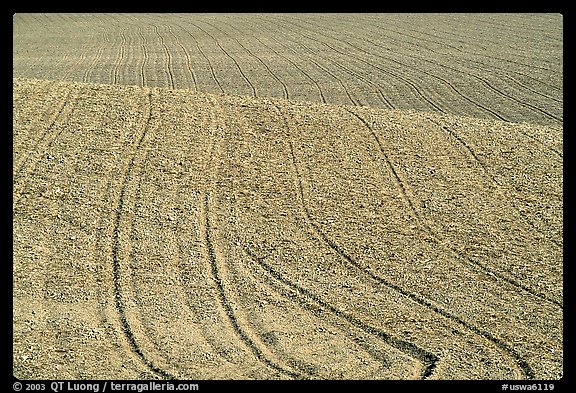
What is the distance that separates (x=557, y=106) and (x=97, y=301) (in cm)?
1198

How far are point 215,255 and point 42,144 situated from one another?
373cm

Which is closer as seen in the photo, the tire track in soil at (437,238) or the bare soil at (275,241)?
the bare soil at (275,241)

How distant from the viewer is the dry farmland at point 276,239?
5.93 meters

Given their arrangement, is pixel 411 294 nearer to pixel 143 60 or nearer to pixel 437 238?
pixel 437 238

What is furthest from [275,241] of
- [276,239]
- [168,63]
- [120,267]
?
[168,63]

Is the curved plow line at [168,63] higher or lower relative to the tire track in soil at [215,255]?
lower

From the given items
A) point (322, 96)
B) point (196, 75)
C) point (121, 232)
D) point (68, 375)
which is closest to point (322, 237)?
point (121, 232)

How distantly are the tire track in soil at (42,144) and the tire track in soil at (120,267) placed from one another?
1.15 metres

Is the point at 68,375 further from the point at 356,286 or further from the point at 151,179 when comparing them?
the point at 151,179

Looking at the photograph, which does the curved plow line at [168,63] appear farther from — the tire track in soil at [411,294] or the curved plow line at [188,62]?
the tire track in soil at [411,294]

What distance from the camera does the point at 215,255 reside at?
24.8 ft

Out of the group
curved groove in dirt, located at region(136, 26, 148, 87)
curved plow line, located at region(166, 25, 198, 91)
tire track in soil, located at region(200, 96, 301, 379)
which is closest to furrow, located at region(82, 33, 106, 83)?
curved groove in dirt, located at region(136, 26, 148, 87)

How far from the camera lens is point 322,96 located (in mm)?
16859

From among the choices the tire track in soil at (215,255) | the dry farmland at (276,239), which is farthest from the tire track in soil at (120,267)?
the tire track in soil at (215,255)
